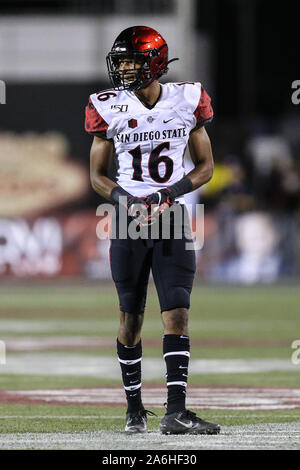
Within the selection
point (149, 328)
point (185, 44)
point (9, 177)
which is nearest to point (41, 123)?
point (9, 177)

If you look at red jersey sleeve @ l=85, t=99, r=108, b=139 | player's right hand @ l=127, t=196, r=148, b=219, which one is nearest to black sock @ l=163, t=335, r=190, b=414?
player's right hand @ l=127, t=196, r=148, b=219

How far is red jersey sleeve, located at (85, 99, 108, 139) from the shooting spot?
270 inches

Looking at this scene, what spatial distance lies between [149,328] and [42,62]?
13656 millimetres

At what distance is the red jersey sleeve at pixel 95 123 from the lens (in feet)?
22.5

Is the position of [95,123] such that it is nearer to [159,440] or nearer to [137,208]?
[137,208]

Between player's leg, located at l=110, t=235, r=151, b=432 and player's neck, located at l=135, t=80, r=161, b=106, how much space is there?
768 mm

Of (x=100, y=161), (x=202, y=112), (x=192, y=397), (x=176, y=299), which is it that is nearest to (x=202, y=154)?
(x=202, y=112)

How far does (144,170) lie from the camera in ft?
22.5

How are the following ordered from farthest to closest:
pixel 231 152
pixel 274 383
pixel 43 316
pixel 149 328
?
pixel 231 152 → pixel 43 316 → pixel 149 328 → pixel 274 383

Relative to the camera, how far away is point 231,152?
2505 cm

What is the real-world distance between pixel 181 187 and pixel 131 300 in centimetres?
65

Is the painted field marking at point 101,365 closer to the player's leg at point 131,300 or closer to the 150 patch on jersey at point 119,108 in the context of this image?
Result: the player's leg at point 131,300

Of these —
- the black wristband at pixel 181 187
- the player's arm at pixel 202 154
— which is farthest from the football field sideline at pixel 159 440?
the player's arm at pixel 202 154

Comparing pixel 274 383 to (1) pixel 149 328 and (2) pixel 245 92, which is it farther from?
(2) pixel 245 92
